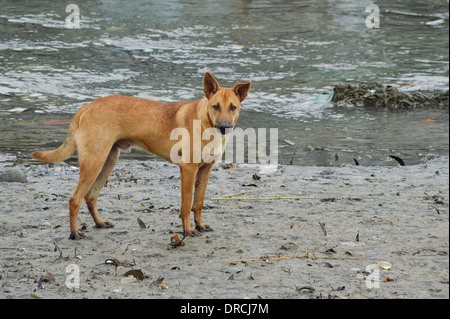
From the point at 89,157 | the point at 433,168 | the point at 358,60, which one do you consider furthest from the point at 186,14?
the point at 89,157

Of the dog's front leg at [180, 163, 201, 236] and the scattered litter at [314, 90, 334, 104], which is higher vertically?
the dog's front leg at [180, 163, 201, 236]

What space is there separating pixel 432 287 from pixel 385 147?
4519 mm

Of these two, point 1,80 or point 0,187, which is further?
point 1,80

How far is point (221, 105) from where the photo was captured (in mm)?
5016

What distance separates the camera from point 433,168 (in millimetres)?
7547

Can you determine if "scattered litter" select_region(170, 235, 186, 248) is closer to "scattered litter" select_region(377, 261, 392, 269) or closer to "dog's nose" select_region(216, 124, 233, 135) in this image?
"dog's nose" select_region(216, 124, 233, 135)

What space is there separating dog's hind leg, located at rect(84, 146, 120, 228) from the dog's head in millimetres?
967

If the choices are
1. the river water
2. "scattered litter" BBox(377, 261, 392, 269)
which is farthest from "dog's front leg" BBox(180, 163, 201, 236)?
the river water

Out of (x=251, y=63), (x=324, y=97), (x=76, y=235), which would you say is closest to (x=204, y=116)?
(x=76, y=235)

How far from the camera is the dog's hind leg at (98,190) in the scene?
5457 mm

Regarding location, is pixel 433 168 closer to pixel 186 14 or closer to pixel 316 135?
pixel 316 135

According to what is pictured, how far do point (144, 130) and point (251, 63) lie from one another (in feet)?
27.6

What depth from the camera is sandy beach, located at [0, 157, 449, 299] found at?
14.0ft

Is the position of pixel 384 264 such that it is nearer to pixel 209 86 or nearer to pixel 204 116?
pixel 204 116
